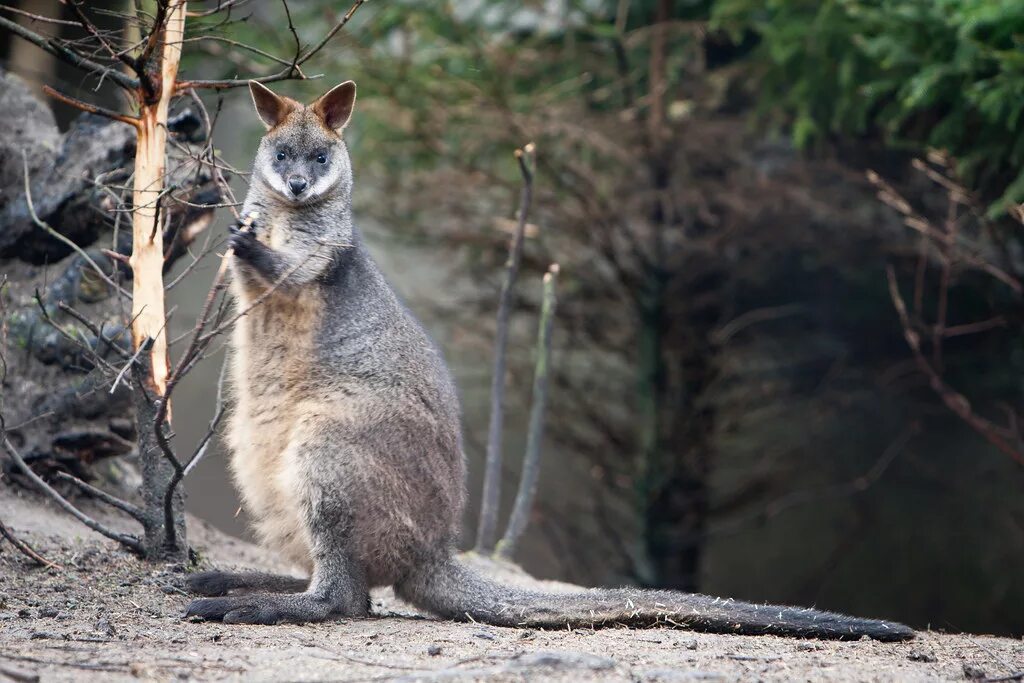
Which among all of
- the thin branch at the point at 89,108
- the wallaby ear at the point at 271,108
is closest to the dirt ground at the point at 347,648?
the thin branch at the point at 89,108

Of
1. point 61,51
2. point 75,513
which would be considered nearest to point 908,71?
point 61,51

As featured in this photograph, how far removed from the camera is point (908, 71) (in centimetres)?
752

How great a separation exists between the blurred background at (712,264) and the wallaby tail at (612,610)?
107 inches

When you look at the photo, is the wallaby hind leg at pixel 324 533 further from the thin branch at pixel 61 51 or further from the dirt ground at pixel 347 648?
the thin branch at pixel 61 51

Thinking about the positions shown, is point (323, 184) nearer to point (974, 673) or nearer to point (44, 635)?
point (44, 635)

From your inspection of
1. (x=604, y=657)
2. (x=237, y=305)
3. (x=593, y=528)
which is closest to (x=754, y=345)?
(x=593, y=528)

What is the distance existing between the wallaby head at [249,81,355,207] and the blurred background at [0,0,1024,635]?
1470 millimetres

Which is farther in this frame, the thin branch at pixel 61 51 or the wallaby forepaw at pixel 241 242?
the wallaby forepaw at pixel 241 242

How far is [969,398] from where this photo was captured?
1084cm

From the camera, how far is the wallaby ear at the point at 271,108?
5459 millimetres

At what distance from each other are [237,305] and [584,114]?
480 centimetres

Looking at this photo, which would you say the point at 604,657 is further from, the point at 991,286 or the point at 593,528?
the point at 593,528

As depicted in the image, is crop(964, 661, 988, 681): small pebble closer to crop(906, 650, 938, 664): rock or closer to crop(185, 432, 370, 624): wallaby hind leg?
crop(906, 650, 938, 664): rock

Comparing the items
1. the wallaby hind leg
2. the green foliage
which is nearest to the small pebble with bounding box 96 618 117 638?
the wallaby hind leg
